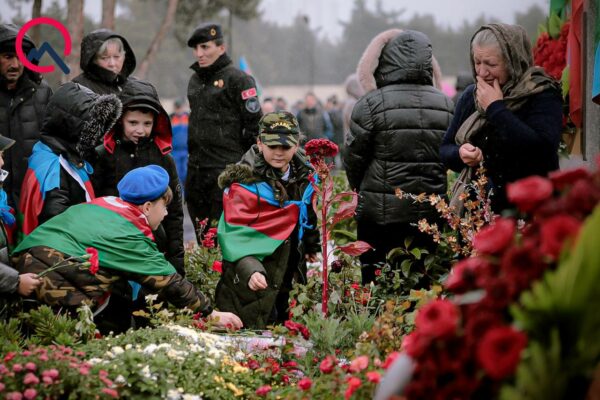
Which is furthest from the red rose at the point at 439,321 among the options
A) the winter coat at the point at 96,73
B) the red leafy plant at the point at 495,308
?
the winter coat at the point at 96,73

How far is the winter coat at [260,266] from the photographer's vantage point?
546 centimetres

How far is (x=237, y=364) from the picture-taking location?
410 centimetres

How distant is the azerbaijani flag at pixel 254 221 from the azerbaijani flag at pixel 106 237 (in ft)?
2.34

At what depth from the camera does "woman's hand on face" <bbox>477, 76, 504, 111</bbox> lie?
4.71m

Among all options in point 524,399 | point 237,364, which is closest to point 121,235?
point 237,364

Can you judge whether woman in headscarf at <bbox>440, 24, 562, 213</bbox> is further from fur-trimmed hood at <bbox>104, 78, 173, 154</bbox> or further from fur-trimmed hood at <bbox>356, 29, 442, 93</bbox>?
fur-trimmed hood at <bbox>104, 78, 173, 154</bbox>

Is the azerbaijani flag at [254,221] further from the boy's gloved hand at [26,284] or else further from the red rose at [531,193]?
the red rose at [531,193]

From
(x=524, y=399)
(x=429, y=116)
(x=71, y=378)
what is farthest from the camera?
(x=429, y=116)

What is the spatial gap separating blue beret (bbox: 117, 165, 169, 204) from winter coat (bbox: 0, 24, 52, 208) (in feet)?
4.87

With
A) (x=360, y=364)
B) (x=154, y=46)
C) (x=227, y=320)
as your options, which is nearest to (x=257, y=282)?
(x=227, y=320)

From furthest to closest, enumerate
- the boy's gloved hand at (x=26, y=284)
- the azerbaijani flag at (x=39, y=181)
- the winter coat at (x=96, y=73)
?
the winter coat at (x=96, y=73) → the azerbaijani flag at (x=39, y=181) → the boy's gloved hand at (x=26, y=284)

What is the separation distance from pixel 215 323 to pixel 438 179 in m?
1.97

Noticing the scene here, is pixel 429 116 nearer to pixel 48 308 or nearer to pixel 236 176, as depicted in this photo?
pixel 236 176

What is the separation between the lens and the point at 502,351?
80.9 inches
